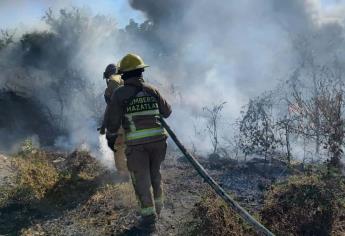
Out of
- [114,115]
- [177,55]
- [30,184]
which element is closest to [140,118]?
[114,115]

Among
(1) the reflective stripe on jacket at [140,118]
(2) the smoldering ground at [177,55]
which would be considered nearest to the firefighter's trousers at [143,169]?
(1) the reflective stripe on jacket at [140,118]

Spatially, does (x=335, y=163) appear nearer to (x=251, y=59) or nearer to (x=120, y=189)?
(x=120, y=189)

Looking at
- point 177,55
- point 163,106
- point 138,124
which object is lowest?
point 138,124

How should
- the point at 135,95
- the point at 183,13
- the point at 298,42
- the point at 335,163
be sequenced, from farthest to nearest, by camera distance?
the point at 183,13, the point at 298,42, the point at 335,163, the point at 135,95

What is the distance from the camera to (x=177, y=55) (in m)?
18.3

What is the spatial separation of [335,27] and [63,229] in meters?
15.8

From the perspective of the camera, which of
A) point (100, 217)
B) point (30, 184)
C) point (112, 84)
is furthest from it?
point (112, 84)

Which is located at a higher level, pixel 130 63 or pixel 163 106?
pixel 130 63

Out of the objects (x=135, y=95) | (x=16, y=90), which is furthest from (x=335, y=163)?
(x=16, y=90)

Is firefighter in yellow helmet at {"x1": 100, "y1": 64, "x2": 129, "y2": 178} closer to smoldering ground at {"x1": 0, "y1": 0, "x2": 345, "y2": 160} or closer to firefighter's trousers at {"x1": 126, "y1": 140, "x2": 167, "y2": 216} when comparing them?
firefighter's trousers at {"x1": 126, "y1": 140, "x2": 167, "y2": 216}

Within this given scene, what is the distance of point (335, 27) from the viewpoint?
712 inches

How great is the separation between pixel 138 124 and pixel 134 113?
0.12 metres

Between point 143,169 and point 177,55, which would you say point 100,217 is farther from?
point 177,55

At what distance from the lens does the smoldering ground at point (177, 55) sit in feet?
44.4
